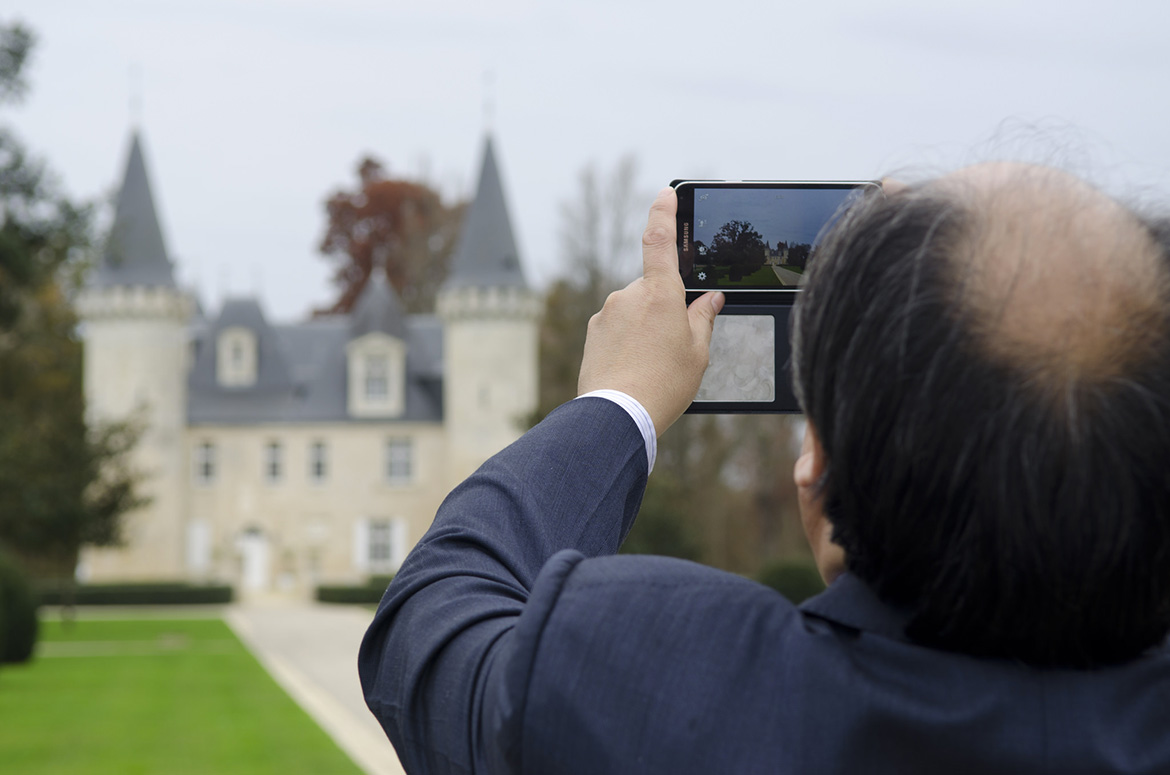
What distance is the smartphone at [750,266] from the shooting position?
1325mm

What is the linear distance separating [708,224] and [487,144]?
3601cm

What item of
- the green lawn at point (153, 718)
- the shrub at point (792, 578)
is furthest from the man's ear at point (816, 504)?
the shrub at point (792, 578)

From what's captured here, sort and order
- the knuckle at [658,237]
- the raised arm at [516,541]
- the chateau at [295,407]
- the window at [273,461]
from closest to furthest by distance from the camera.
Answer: the raised arm at [516,541], the knuckle at [658,237], the chateau at [295,407], the window at [273,461]

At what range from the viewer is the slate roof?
37344 millimetres

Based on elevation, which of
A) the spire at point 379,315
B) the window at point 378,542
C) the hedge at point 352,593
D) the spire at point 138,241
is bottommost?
the hedge at point 352,593

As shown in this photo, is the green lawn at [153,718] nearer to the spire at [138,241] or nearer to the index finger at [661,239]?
the index finger at [661,239]

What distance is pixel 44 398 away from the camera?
37.6 meters

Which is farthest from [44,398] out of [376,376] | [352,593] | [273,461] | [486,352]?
[486,352]

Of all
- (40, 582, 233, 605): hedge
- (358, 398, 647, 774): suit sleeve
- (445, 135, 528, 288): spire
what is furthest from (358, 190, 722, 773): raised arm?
(445, 135, 528, 288): spire

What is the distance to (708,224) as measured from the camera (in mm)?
1357

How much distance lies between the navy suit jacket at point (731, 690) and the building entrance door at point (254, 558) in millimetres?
36976

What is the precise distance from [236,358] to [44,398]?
18.3 ft

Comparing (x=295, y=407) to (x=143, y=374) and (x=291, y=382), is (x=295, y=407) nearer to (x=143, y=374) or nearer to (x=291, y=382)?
(x=291, y=382)

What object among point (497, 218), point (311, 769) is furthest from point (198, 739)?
point (497, 218)
